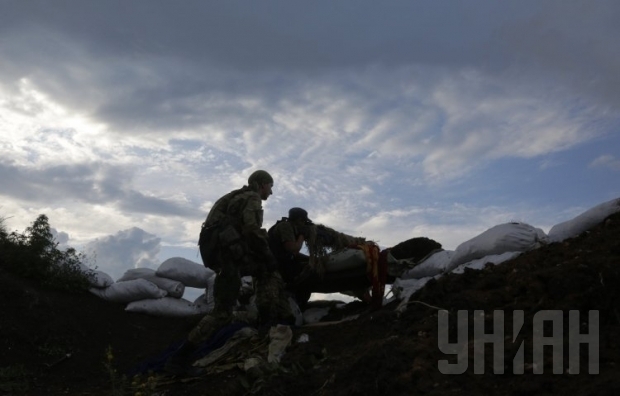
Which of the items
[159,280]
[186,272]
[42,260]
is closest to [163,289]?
[159,280]

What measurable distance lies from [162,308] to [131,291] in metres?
0.50

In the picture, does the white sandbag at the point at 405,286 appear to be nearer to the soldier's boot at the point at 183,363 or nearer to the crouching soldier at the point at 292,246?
the crouching soldier at the point at 292,246

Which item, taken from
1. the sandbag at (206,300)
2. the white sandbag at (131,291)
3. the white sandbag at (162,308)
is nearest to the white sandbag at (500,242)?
the sandbag at (206,300)

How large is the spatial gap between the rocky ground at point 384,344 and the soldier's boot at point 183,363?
10cm

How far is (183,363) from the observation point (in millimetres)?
6023

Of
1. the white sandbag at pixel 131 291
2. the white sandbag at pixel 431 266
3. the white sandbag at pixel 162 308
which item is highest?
the white sandbag at pixel 431 266

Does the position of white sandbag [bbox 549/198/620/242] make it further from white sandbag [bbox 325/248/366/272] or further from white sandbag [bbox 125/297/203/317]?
white sandbag [bbox 125/297/203/317]

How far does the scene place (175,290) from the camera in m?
9.34

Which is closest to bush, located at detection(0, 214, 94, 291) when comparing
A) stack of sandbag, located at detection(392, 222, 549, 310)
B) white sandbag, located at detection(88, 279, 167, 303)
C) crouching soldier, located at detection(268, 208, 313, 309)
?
white sandbag, located at detection(88, 279, 167, 303)

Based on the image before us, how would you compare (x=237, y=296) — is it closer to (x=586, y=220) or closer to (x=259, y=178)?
(x=259, y=178)

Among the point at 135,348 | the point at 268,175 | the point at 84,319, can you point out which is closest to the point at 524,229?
the point at 268,175

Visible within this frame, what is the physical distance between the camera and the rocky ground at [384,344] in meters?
3.88

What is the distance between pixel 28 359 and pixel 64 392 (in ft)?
4.28

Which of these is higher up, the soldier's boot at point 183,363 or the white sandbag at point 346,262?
the white sandbag at point 346,262
